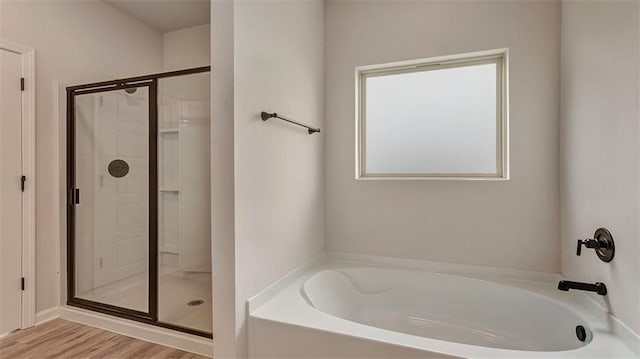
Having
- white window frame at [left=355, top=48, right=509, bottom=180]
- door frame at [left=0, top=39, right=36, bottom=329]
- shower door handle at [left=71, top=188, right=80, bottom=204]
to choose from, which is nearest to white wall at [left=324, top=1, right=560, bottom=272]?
white window frame at [left=355, top=48, right=509, bottom=180]

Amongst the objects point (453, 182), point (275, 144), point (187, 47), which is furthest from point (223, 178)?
point (187, 47)

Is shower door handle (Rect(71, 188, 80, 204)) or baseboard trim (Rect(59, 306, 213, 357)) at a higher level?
shower door handle (Rect(71, 188, 80, 204))

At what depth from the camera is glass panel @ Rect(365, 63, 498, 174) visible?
2.33 metres

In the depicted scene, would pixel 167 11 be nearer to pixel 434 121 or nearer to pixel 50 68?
pixel 50 68

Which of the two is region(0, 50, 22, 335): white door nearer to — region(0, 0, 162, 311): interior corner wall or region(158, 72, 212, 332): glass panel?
region(0, 0, 162, 311): interior corner wall

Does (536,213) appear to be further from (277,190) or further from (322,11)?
(322,11)

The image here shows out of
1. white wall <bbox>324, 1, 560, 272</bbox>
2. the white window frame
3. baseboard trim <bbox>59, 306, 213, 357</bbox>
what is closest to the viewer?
baseboard trim <bbox>59, 306, 213, 357</bbox>

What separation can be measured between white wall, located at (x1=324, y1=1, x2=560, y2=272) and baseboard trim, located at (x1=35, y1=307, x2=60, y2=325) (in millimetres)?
2253

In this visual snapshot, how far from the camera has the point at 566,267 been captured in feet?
6.53

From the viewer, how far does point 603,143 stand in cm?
155

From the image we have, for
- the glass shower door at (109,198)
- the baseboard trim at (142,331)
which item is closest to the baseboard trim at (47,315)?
the baseboard trim at (142,331)

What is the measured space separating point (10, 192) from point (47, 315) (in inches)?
38.9

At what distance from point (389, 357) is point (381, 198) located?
4.23 ft

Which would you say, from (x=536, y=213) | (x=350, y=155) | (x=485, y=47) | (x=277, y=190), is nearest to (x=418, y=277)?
(x=536, y=213)
